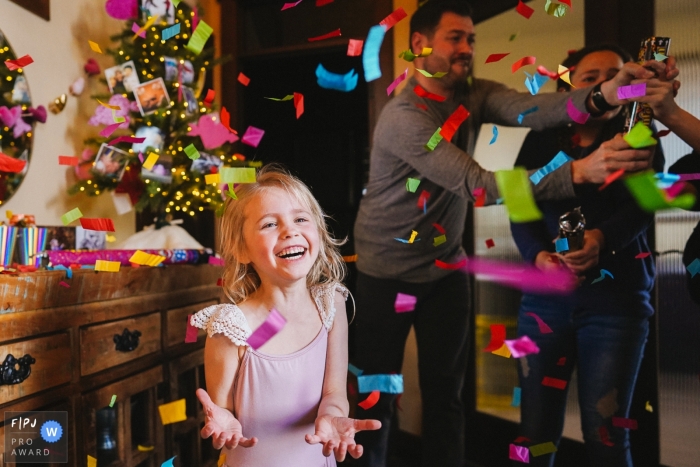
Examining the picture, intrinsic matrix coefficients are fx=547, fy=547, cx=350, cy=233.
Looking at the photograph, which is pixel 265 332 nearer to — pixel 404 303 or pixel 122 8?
pixel 404 303

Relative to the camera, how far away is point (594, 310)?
1466mm

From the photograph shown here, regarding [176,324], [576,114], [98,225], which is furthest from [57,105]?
[576,114]

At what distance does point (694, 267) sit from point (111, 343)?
5.19 feet

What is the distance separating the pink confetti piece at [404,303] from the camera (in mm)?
1696

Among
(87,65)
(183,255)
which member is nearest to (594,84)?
(183,255)

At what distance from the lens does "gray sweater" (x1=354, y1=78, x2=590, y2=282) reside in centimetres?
156

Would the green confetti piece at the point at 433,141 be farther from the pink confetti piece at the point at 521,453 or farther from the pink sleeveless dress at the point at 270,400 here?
the pink confetti piece at the point at 521,453

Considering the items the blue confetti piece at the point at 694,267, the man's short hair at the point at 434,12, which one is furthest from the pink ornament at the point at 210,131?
the blue confetti piece at the point at 694,267

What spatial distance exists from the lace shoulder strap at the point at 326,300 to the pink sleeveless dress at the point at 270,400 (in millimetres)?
105

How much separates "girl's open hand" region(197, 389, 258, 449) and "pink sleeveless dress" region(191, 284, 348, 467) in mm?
93

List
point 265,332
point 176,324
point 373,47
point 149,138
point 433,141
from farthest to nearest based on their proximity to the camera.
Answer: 1. point 373,47
2. point 149,138
3. point 176,324
4. point 433,141
5. point 265,332

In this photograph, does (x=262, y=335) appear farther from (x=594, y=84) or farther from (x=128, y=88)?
(x=128, y=88)

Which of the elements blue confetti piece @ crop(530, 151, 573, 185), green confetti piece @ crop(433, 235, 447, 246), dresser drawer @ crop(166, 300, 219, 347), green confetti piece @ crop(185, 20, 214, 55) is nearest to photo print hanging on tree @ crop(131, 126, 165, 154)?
green confetti piece @ crop(185, 20, 214, 55)

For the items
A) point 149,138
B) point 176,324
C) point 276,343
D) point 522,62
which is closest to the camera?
point 276,343
